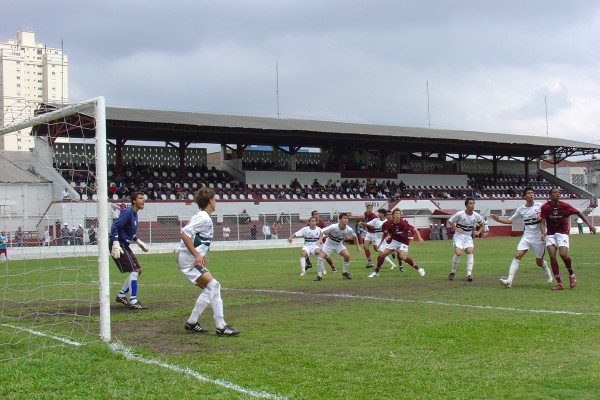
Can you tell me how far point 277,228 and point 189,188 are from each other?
904cm

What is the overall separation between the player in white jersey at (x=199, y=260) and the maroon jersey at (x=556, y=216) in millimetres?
7967

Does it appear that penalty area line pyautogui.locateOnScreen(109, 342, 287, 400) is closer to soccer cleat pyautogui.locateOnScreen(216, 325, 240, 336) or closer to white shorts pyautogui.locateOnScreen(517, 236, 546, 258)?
soccer cleat pyautogui.locateOnScreen(216, 325, 240, 336)

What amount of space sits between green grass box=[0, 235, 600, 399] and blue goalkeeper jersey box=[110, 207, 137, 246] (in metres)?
1.27

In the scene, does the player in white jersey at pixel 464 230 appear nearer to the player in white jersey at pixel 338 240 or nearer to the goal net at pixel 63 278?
the player in white jersey at pixel 338 240

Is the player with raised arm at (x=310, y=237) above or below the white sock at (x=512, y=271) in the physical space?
above

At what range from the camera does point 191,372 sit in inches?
262

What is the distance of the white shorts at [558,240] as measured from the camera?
13.9m

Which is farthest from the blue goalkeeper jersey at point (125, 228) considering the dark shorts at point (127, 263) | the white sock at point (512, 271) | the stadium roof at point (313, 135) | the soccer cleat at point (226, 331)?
the stadium roof at point (313, 135)

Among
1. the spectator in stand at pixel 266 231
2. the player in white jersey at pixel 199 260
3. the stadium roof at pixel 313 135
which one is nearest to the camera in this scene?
the player in white jersey at pixel 199 260

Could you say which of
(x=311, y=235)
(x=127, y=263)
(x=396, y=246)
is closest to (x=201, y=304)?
(x=127, y=263)

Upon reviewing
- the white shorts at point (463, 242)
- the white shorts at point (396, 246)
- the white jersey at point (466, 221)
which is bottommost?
the white shorts at point (396, 246)

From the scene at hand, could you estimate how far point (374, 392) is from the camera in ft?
19.2

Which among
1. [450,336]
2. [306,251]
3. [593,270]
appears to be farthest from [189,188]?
[450,336]

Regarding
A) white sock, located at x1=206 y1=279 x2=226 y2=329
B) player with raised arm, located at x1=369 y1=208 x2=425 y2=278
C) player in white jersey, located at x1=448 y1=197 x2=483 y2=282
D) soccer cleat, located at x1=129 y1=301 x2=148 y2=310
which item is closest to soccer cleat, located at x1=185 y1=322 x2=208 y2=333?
white sock, located at x1=206 y1=279 x2=226 y2=329
